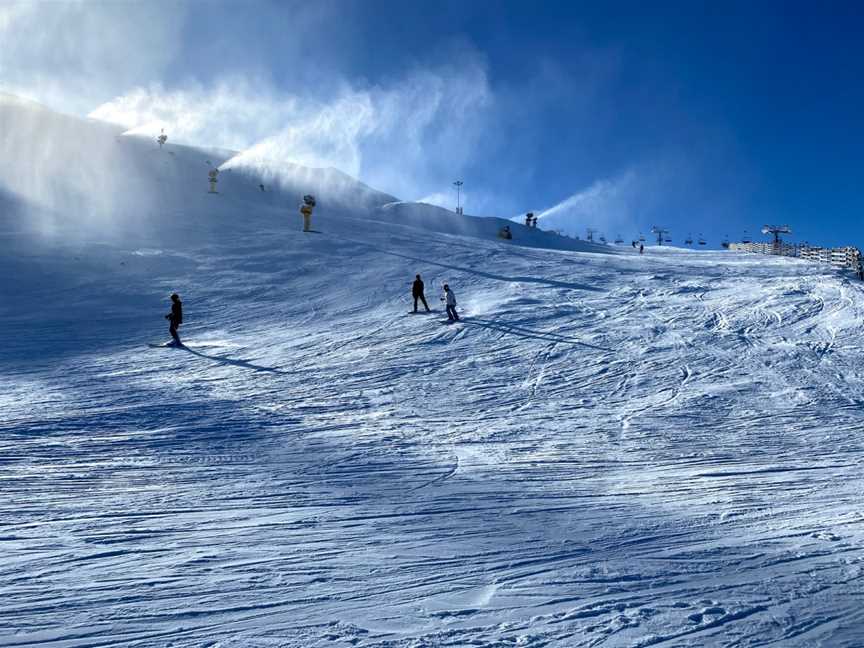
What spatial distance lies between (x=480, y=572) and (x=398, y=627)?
1113 millimetres

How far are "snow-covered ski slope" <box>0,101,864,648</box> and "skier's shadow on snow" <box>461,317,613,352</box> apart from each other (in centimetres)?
13

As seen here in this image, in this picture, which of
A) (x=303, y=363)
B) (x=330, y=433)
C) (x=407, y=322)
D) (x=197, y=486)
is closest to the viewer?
(x=197, y=486)

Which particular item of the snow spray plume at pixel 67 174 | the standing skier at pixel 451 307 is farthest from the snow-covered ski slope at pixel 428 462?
the snow spray plume at pixel 67 174

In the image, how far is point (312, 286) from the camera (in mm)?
24625

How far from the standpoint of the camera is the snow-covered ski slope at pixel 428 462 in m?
5.37

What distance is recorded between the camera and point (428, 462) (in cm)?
945

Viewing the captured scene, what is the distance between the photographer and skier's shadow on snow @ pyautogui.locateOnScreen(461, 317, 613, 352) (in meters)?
17.1

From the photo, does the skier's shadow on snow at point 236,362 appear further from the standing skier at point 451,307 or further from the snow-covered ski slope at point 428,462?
the standing skier at point 451,307

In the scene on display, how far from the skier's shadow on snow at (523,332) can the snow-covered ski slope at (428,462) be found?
0.13m

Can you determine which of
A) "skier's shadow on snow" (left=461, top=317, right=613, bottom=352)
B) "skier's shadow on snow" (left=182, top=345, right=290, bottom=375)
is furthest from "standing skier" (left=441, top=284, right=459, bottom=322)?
"skier's shadow on snow" (left=182, top=345, right=290, bottom=375)

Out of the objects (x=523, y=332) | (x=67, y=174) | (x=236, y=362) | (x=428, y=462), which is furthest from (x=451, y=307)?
(x=67, y=174)

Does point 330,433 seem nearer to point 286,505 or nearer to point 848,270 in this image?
point 286,505

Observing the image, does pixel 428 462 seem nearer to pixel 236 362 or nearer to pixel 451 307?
pixel 236 362

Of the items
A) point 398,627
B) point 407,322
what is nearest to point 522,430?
point 398,627
